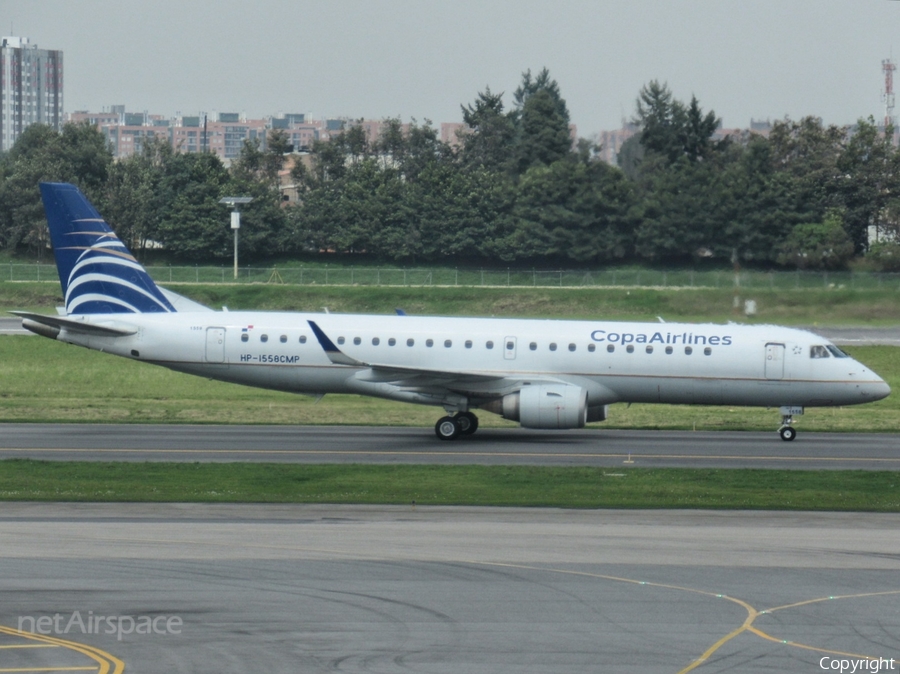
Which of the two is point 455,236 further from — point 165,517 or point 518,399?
point 165,517

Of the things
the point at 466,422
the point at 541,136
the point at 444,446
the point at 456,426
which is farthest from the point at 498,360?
the point at 541,136

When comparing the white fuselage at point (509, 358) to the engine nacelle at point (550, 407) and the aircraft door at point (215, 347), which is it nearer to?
the aircraft door at point (215, 347)

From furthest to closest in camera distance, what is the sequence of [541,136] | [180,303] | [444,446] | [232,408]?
[541,136] < [232,408] < [180,303] < [444,446]

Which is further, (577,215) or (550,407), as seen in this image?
(577,215)

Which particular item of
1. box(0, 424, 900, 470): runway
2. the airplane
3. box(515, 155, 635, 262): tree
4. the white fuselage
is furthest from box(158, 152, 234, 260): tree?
the white fuselage

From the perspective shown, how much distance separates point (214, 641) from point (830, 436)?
80.3 ft

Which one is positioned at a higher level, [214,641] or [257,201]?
[257,201]

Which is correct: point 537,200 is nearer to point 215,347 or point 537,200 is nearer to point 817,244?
point 817,244

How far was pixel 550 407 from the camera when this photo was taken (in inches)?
1203

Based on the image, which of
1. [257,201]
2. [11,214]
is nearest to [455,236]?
[257,201]

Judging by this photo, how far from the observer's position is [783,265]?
239 feet

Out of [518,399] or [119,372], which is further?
[119,372]

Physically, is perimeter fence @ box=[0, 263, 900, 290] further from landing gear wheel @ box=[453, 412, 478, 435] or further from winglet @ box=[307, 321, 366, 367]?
winglet @ box=[307, 321, 366, 367]

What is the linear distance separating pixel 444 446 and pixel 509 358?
315 cm
